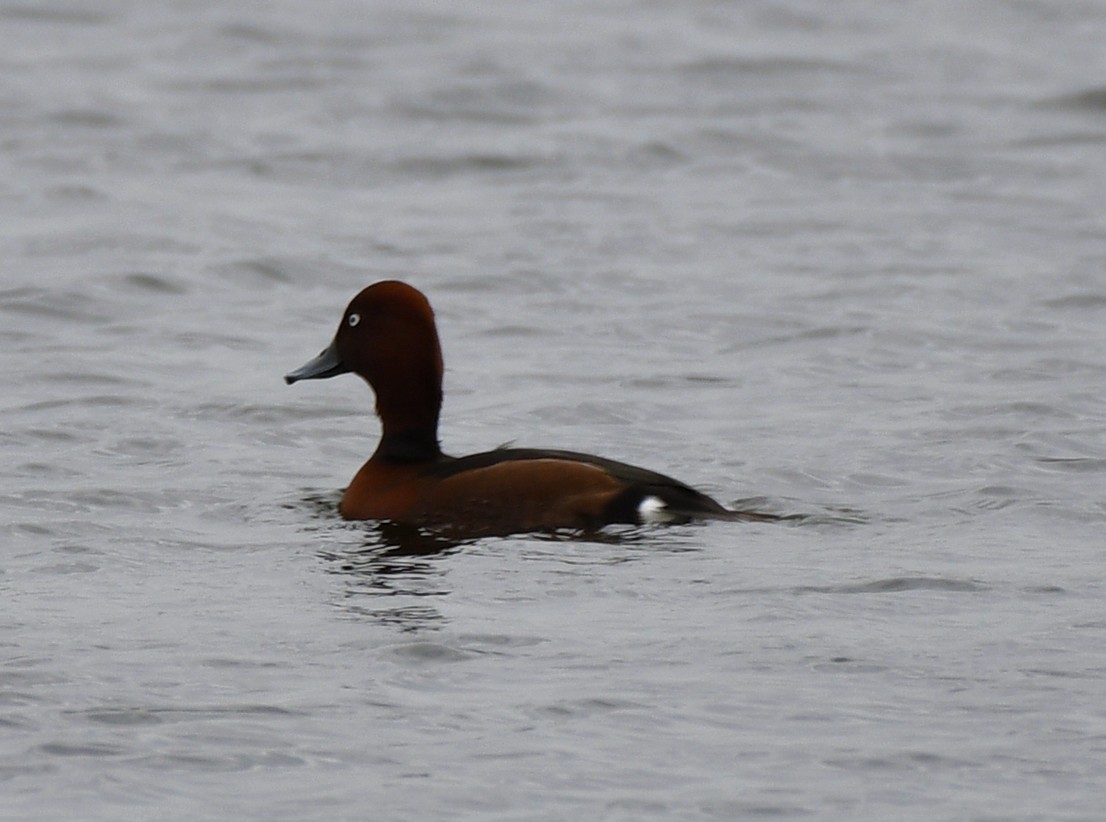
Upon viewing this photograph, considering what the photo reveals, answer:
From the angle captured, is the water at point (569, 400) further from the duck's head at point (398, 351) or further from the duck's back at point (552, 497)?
the duck's head at point (398, 351)

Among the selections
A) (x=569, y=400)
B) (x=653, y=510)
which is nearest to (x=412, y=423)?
(x=653, y=510)

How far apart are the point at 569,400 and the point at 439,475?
9.00ft

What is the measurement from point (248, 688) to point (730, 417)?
491cm

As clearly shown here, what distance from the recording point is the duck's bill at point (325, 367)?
9445mm

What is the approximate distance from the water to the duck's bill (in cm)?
44

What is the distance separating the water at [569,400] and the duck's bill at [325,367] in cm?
44

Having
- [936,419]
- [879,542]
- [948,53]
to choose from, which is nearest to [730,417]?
[936,419]

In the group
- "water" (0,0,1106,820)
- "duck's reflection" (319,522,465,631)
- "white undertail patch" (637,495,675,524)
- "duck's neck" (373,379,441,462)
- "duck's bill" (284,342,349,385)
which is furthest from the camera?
"duck's bill" (284,342,349,385)

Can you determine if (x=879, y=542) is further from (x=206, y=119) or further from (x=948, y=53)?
(x=948, y=53)

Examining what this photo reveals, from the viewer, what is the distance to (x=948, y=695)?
643 cm

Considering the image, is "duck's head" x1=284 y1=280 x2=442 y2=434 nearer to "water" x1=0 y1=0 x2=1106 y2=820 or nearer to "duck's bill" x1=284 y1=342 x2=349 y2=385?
"duck's bill" x1=284 y1=342 x2=349 y2=385

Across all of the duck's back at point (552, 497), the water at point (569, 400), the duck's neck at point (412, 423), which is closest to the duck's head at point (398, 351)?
the duck's neck at point (412, 423)

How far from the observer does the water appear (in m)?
6.06

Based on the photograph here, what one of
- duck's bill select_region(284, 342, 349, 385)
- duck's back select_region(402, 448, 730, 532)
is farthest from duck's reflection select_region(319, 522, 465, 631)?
duck's bill select_region(284, 342, 349, 385)
